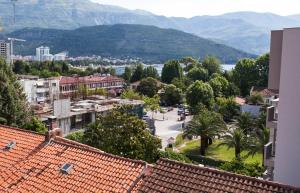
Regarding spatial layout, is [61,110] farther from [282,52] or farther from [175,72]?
[175,72]

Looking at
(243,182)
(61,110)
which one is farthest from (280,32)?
(61,110)

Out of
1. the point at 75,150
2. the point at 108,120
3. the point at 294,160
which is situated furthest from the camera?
the point at 108,120

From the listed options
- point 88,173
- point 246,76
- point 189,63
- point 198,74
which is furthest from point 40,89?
point 88,173

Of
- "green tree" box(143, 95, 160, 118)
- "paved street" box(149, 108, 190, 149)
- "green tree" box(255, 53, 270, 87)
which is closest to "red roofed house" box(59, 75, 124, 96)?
"green tree" box(143, 95, 160, 118)

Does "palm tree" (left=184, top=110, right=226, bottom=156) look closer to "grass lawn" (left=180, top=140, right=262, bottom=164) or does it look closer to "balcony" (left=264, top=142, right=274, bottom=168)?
"grass lawn" (left=180, top=140, right=262, bottom=164)

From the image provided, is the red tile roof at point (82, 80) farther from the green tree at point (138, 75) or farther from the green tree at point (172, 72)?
the green tree at point (172, 72)

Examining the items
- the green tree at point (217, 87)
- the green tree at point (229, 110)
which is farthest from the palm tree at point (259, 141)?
the green tree at point (217, 87)
